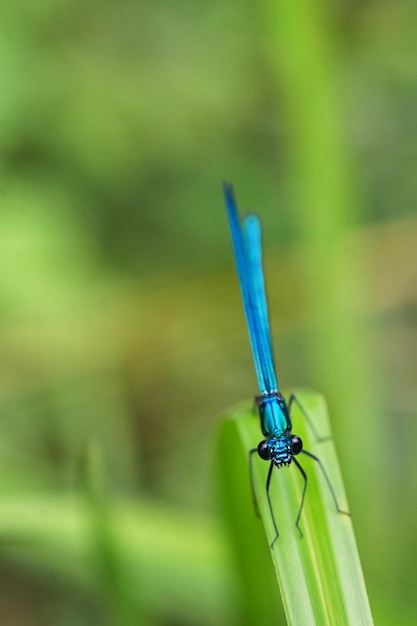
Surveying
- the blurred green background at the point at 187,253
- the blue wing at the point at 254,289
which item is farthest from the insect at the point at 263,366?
the blurred green background at the point at 187,253

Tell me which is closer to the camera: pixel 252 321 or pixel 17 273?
pixel 252 321

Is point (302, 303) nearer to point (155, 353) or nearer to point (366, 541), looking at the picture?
point (155, 353)

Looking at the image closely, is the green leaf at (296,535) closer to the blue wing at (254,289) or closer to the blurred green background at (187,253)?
the blue wing at (254,289)

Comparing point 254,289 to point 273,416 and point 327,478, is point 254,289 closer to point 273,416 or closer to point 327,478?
point 273,416

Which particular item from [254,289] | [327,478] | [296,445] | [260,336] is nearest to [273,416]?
[296,445]

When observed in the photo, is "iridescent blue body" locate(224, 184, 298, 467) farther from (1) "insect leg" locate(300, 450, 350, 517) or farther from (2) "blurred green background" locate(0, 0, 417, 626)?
(2) "blurred green background" locate(0, 0, 417, 626)

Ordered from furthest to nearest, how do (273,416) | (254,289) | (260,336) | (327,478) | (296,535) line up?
(254,289) < (260,336) < (273,416) < (327,478) < (296,535)

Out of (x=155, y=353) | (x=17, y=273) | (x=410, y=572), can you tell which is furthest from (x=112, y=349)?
(x=410, y=572)
